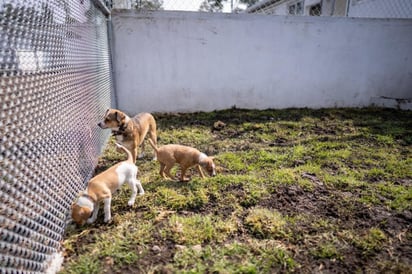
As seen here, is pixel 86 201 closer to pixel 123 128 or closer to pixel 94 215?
pixel 94 215

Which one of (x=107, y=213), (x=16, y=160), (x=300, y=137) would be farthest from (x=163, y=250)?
(x=300, y=137)

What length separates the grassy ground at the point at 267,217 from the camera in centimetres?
221

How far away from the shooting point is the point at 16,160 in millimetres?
1785

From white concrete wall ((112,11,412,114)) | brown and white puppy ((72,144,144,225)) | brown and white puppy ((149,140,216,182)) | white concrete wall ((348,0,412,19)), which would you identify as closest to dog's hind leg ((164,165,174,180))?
brown and white puppy ((149,140,216,182))

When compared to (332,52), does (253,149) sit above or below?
below

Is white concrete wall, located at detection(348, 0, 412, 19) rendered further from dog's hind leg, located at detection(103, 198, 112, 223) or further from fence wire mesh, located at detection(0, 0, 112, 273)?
dog's hind leg, located at detection(103, 198, 112, 223)

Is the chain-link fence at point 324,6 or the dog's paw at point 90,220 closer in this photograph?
the dog's paw at point 90,220

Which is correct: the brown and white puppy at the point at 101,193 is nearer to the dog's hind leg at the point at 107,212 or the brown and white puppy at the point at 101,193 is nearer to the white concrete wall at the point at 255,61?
the dog's hind leg at the point at 107,212

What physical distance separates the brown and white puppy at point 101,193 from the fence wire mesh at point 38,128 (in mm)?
184

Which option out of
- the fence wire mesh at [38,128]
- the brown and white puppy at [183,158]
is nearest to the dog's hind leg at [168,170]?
the brown and white puppy at [183,158]

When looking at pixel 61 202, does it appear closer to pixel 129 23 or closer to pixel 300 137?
pixel 300 137

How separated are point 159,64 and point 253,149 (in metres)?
3.76

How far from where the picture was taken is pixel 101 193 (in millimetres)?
2594

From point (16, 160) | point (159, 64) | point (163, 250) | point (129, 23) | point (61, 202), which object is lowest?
point (163, 250)
